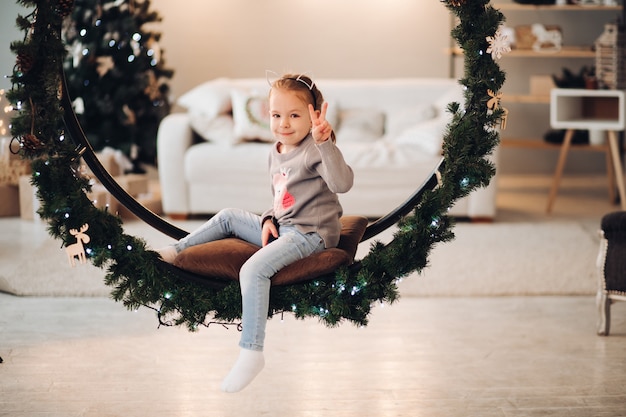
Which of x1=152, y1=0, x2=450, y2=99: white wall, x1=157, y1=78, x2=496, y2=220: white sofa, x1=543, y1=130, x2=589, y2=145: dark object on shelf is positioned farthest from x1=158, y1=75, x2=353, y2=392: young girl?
x1=152, y1=0, x2=450, y2=99: white wall

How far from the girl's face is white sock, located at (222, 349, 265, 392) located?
0.55 m

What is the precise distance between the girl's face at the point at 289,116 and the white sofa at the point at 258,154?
2883mm

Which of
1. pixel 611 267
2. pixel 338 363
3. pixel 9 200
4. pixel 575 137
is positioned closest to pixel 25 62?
pixel 338 363

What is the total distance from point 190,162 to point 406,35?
7.72 ft

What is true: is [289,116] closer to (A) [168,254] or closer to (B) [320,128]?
(B) [320,128]

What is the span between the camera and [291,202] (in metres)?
2.41

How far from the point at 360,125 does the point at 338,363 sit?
271 cm

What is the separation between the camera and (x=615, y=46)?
18.8 feet

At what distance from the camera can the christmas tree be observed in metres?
5.82

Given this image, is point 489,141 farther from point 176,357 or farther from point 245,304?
point 176,357

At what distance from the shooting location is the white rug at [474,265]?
4.00 meters

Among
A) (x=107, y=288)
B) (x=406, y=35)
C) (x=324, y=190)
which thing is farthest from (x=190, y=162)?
(x=324, y=190)

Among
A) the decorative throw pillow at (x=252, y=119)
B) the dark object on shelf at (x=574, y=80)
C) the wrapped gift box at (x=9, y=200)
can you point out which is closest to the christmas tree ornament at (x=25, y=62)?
the decorative throw pillow at (x=252, y=119)

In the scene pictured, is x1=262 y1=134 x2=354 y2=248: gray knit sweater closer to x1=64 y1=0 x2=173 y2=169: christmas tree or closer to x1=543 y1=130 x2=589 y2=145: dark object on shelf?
x1=64 y1=0 x2=173 y2=169: christmas tree
